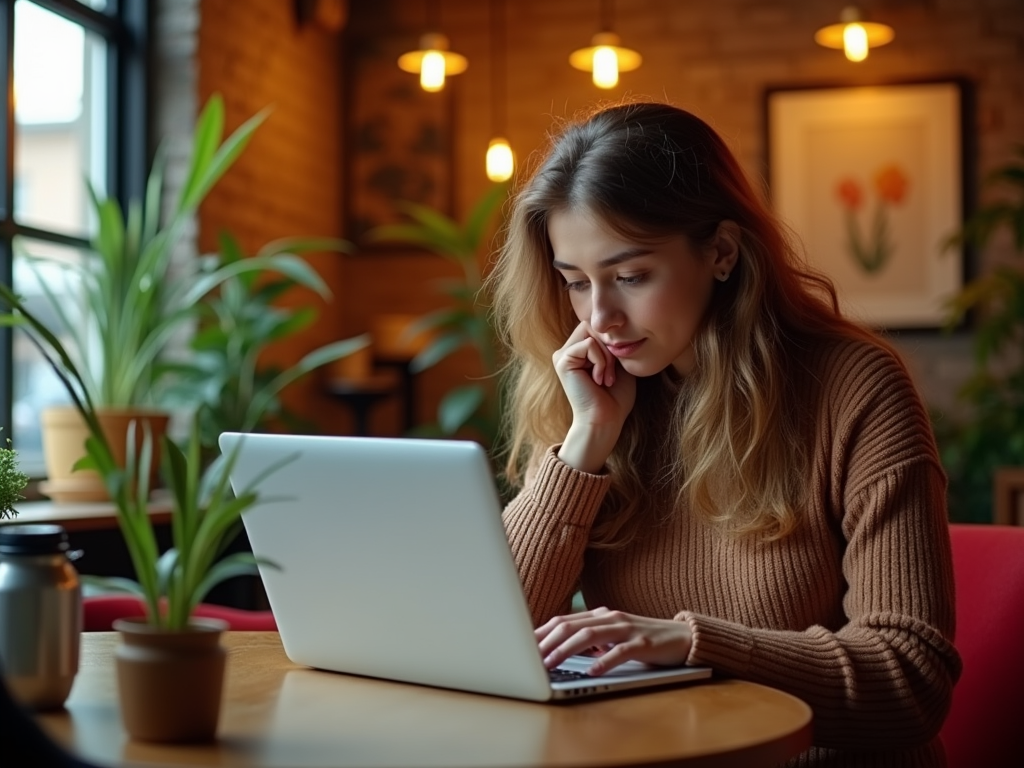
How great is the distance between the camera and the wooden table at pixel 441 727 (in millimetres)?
979

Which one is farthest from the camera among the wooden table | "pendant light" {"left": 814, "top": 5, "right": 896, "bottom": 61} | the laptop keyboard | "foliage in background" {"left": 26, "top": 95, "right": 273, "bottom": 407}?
"pendant light" {"left": 814, "top": 5, "right": 896, "bottom": 61}

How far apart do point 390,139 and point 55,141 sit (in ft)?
6.37

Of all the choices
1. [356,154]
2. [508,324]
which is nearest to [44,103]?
[356,154]

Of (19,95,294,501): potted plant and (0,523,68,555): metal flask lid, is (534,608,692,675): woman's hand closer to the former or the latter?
(0,523,68,555): metal flask lid

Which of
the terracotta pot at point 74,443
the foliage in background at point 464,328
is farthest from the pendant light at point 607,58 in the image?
the terracotta pot at point 74,443

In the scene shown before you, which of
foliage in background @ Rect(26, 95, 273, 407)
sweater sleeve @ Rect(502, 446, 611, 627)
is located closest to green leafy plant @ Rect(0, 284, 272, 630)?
sweater sleeve @ Rect(502, 446, 611, 627)

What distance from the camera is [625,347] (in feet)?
5.44

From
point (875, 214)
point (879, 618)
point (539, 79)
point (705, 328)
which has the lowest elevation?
point (879, 618)

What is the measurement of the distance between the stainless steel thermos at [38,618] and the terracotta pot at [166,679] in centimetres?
13

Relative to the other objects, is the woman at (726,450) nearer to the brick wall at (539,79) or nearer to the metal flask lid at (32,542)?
the metal flask lid at (32,542)

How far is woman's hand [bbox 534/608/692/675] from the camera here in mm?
1261

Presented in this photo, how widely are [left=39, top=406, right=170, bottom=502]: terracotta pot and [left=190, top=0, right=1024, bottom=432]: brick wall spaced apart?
148 centimetres

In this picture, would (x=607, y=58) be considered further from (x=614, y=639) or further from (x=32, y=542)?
(x=32, y=542)

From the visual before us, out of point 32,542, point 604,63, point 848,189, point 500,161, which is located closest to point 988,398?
point 848,189
